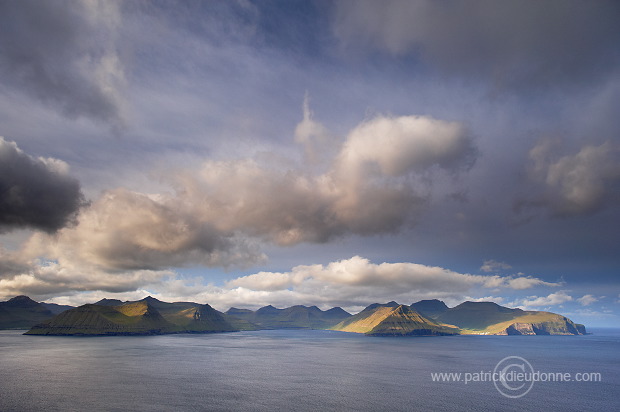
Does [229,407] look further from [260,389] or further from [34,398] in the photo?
[34,398]

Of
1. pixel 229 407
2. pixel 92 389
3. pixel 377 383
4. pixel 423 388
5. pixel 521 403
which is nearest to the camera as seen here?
pixel 229 407

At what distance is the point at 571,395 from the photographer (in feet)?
569

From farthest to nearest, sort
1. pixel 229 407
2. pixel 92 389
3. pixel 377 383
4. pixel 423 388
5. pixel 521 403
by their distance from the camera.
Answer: pixel 377 383 < pixel 423 388 < pixel 92 389 < pixel 521 403 < pixel 229 407

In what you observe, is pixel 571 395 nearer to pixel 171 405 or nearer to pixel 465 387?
pixel 465 387

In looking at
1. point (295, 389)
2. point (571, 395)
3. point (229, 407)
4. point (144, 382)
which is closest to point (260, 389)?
point (295, 389)

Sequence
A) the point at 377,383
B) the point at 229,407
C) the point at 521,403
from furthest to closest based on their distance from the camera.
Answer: the point at 377,383
the point at 521,403
the point at 229,407

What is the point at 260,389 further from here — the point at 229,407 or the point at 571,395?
the point at 571,395

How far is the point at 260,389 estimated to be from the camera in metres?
176

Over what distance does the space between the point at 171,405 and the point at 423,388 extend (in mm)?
124282

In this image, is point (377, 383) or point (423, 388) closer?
point (423, 388)

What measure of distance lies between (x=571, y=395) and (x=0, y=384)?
942 ft

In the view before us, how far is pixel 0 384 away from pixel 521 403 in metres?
250

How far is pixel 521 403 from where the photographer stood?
501 ft

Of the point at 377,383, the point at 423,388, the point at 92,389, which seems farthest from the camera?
the point at 377,383
